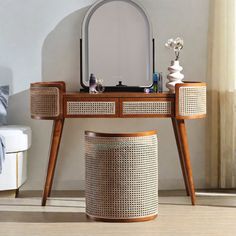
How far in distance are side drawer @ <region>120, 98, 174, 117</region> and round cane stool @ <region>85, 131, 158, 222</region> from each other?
41 centimetres

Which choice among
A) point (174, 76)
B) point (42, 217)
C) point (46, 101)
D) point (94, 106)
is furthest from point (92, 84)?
point (42, 217)

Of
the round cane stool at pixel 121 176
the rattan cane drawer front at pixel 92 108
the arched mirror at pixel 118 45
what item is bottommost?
the round cane stool at pixel 121 176

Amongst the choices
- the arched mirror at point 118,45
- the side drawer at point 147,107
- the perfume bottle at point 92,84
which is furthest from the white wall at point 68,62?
the side drawer at point 147,107

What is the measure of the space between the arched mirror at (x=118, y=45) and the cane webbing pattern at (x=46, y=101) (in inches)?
23.6

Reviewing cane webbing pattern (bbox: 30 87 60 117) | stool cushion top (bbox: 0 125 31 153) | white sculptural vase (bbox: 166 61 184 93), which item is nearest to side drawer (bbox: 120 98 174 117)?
white sculptural vase (bbox: 166 61 184 93)

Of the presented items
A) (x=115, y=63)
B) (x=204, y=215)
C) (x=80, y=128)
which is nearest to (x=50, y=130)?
(x=80, y=128)

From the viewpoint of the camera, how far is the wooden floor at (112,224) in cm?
368

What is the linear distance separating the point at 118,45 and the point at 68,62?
0.42 meters

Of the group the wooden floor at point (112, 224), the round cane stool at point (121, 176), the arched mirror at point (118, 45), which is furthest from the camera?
the arched mirror at point (118, 45)

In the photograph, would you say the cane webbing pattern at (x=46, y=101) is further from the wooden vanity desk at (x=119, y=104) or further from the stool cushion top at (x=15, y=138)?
the stool cushion top at (x=15, y=138)

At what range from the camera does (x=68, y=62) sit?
495cm

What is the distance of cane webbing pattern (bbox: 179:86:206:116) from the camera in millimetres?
4312

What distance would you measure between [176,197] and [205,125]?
69cm

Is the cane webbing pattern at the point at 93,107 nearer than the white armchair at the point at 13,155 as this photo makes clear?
Yes
